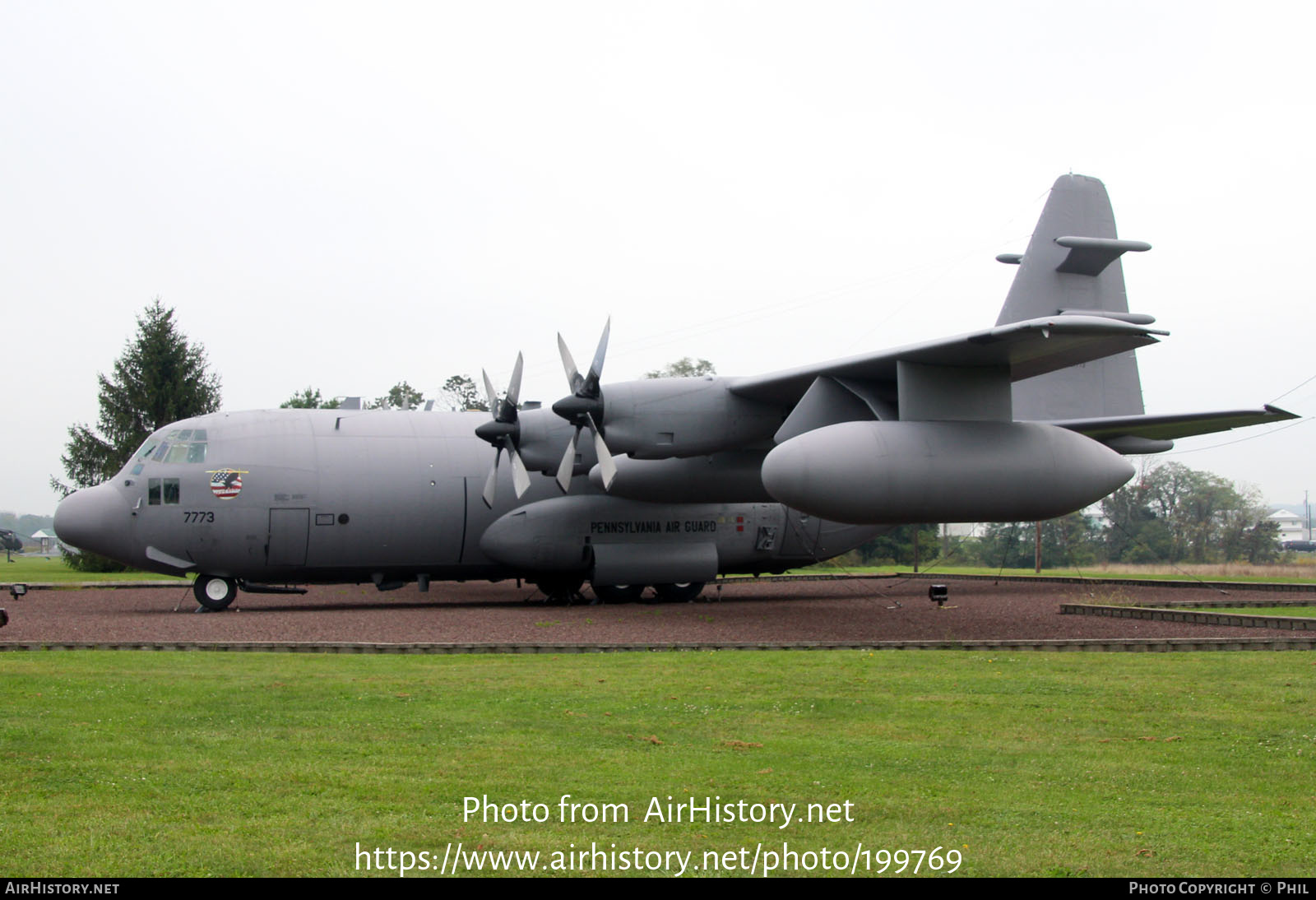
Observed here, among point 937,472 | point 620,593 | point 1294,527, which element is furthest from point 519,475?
point 1294,527

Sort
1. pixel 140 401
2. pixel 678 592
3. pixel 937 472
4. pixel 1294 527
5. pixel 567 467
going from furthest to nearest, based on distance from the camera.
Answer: pixel 1294 527, pixel 140 401, pixel 678 592, pixel 567 467, pixel 937 472

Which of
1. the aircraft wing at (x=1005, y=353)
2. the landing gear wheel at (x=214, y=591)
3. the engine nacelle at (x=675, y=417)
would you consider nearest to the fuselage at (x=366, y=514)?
the landing gear wheel at (x=214, y=591)

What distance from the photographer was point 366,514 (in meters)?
23.9

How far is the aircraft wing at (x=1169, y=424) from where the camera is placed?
20344 millimetres

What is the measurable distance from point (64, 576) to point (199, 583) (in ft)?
89.0

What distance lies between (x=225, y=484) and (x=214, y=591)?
7.90 feet

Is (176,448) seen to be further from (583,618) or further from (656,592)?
(656,592)

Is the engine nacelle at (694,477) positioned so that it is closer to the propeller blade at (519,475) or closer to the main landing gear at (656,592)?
the propeller blade at (519,475)

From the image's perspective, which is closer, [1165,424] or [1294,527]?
[1165,424]

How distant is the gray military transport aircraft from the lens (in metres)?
17.7

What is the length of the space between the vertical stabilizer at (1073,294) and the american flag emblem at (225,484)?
16.1 meters

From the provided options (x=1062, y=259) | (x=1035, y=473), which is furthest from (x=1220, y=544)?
(x=1035, y=473)

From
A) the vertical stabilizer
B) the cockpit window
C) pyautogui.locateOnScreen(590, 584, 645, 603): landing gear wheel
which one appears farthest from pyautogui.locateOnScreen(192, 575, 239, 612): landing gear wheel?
the vertical stabilizer

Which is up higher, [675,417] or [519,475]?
[675,417]
